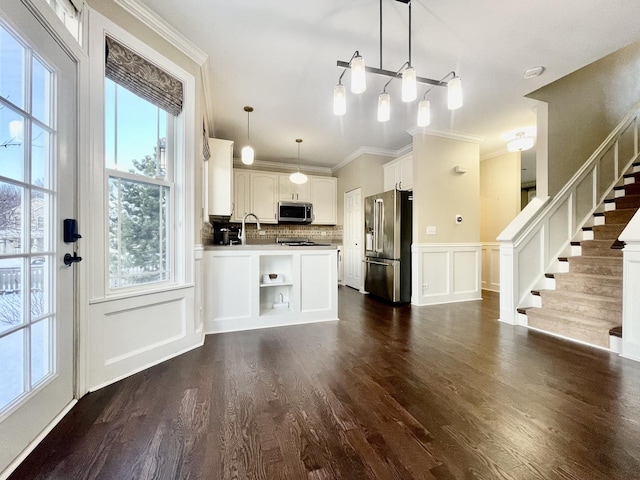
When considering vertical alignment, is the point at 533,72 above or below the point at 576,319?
above

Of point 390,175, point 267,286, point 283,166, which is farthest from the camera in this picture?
point 283,166

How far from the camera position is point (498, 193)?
16.4 feet

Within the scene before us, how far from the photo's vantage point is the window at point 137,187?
1820 mm

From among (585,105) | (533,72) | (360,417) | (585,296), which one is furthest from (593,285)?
(360,417)

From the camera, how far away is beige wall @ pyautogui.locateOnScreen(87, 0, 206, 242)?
1.76 m

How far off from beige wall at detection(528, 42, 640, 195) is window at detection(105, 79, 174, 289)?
3.97 m

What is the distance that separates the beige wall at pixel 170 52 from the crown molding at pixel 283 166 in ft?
9.50

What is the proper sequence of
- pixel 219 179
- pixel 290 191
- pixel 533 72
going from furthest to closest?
pixel 290 191 < pixel 219 179 < pixel 533 72

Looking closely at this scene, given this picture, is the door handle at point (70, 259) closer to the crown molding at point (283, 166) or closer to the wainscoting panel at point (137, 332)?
the wainscoting panel at point (137, 332)

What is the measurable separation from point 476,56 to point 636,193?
8.64ft

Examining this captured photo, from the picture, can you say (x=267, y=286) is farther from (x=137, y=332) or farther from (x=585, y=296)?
(x=585, y=296)

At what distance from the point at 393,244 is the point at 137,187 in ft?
10.7

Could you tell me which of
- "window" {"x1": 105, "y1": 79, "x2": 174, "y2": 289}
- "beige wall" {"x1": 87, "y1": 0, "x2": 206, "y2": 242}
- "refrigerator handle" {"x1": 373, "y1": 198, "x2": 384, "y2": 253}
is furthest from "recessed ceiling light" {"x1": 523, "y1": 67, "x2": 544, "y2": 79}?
"window" {"x1": 105, "y1": 79, "x2": 174, "y2": 289}

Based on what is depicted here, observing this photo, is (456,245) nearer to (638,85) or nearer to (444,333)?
(444,333)
